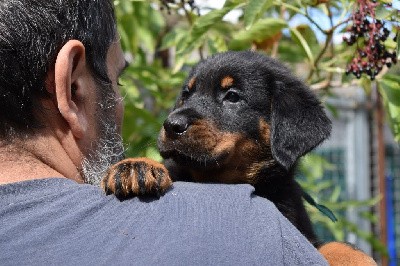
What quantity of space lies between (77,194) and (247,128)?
1.12m

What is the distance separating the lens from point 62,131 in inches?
83.3

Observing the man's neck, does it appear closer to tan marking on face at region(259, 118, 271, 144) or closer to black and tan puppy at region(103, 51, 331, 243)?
black and tan puppy at region(103, 51, 331, 243)

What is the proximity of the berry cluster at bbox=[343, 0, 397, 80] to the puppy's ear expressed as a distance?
0.25 m

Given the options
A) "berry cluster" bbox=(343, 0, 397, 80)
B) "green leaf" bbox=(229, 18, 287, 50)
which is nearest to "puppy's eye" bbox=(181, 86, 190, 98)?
"green leaf" bbox=(229, 18, 287, 50)

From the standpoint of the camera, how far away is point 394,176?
7027 mm

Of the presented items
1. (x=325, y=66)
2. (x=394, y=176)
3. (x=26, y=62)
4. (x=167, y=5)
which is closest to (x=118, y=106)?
(x=26, y=62)

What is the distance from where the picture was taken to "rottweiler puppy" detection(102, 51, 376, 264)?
2650 millimetres

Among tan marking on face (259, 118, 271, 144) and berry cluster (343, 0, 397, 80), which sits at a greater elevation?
berry cluster (343, 0, 397, 80)

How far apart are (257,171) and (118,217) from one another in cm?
105

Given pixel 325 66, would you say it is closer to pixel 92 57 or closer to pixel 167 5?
pixel 167 5

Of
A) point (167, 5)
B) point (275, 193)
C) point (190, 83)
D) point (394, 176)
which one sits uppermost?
point (167, 5)

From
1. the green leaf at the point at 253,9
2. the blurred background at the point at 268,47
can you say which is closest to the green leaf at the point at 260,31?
the blurred background at the point at 268,47

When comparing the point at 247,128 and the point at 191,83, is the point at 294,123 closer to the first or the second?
the point at 247,128

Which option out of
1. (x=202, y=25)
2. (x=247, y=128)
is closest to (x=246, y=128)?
(x=247, y=128)
